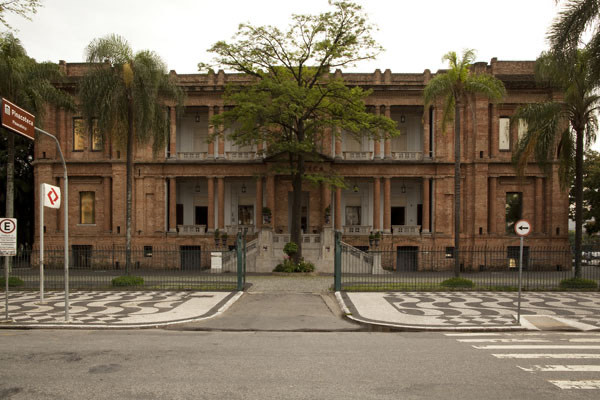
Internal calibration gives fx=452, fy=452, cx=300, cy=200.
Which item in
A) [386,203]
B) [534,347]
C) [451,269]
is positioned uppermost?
[386,203]

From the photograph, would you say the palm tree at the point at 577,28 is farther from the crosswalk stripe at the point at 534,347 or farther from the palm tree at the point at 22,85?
the palm tree at the point at 22,85

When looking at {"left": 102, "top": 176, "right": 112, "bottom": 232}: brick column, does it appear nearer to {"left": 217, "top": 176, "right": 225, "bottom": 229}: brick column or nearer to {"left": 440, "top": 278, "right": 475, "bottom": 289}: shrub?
{"left": 217, "top": 176, "right": 225, "bottom": 229}: brick column

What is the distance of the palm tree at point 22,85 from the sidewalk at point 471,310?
16700 millimetres

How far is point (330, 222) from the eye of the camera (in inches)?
1292

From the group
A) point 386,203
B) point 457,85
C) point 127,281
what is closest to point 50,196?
point 127,281

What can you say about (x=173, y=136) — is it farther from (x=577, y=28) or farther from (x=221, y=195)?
(x=577, y=28)

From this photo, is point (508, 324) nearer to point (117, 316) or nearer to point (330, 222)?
point (117, 316)

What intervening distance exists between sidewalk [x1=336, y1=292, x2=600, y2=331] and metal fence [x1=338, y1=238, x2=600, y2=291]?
1.74 m

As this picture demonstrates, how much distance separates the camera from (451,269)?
32719mm

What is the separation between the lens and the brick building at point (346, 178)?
1313 inches

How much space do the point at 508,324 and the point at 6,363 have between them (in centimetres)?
1170

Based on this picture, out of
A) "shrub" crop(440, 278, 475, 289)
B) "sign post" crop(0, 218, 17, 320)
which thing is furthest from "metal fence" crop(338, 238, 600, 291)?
"sign post" crop(0, 218, 17, 320)

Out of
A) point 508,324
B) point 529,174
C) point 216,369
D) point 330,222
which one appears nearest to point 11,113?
point 216,369

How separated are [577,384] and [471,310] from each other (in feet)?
25.4
